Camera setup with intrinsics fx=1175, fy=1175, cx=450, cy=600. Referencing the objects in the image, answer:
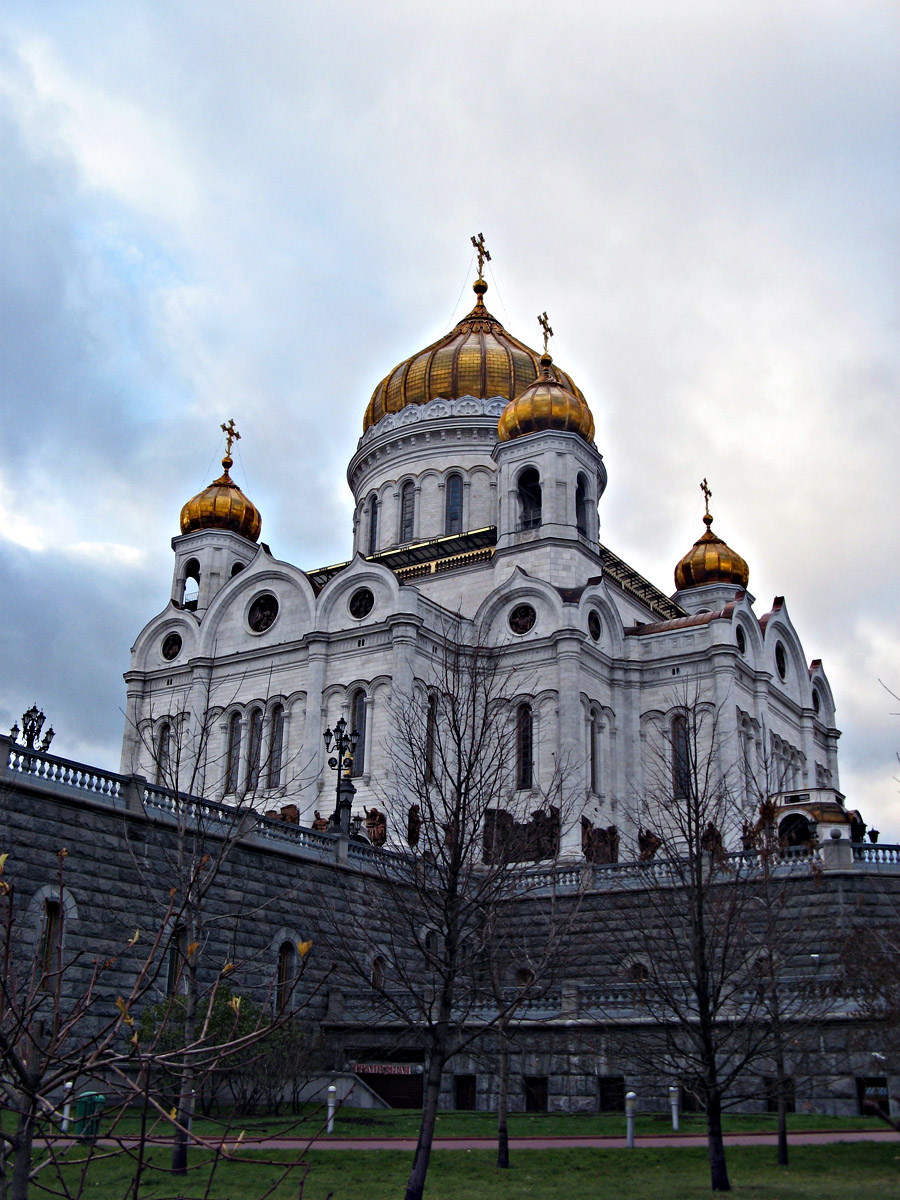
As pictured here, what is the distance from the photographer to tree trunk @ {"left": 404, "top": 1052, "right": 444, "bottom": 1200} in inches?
457

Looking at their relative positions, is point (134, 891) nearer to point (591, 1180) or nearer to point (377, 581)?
point (591, 1180)

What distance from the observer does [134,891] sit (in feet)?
71.6

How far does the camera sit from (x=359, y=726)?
39.5m

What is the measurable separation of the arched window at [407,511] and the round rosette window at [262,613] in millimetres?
8918

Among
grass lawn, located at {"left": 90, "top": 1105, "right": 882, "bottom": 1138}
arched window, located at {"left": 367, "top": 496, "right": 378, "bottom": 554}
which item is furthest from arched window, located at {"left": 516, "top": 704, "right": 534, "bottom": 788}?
grass lawn, located at {"left": 90, "top": 1105, "right": 882, "bottom": 1138}

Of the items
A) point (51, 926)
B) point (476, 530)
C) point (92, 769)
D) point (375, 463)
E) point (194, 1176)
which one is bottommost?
point (194, 1176)

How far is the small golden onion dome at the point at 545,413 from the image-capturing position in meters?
→ 44.7

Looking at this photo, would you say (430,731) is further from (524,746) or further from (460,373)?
(460,373)

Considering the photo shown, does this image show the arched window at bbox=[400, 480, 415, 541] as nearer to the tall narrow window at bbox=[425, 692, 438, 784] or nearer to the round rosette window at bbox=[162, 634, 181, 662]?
the round rosette window at bbox=[162, 634, 181, 662]

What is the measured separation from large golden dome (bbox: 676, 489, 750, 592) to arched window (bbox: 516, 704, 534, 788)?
49.2ft

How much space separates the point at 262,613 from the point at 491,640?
914cm

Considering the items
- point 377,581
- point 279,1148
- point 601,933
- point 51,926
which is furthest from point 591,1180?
point 377,581

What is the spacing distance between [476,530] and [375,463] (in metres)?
7.48

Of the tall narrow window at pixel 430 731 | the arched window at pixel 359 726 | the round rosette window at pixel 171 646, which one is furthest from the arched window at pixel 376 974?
the round rosette window at pixel 171 646
